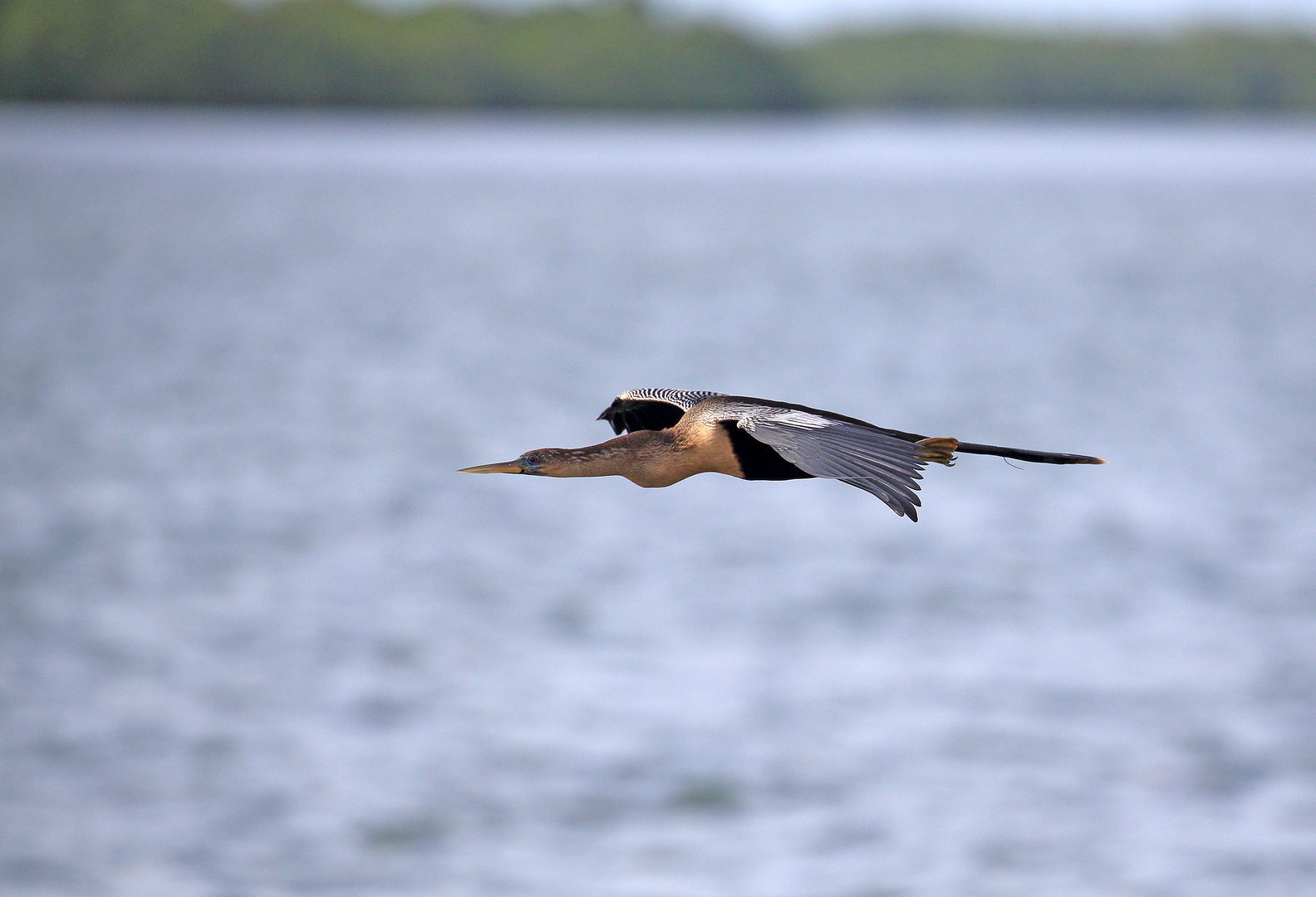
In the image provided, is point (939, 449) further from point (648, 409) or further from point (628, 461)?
point (648, 409)

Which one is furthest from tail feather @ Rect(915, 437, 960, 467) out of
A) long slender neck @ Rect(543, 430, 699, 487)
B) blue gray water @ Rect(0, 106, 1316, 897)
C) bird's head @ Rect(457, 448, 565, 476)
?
blue gray water @ Rect(0, 106, 1316, 897)

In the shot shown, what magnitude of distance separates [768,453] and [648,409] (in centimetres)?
105

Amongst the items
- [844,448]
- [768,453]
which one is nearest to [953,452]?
[844,448]

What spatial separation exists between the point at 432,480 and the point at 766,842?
32.7 metres

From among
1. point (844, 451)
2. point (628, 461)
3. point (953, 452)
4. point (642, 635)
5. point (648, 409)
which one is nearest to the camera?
point (844, 451)

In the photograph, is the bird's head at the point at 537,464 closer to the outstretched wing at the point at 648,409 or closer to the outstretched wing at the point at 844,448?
the outstretched wing at the point at 844,448

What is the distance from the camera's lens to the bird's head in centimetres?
386

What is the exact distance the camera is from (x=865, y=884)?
32.4 meters

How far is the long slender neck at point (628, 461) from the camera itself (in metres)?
3.90

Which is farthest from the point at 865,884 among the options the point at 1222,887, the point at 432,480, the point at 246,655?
the point at 432,480

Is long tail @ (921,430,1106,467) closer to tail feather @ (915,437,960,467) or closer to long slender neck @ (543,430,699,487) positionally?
tail feather @ (915,437,960,467)

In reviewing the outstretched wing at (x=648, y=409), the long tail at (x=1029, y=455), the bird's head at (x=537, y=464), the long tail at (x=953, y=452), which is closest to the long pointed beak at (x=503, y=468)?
the bird's head at (x=537, y=464)

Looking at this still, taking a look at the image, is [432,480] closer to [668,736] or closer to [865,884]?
[668,736]

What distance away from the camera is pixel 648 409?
4852 millimetres
